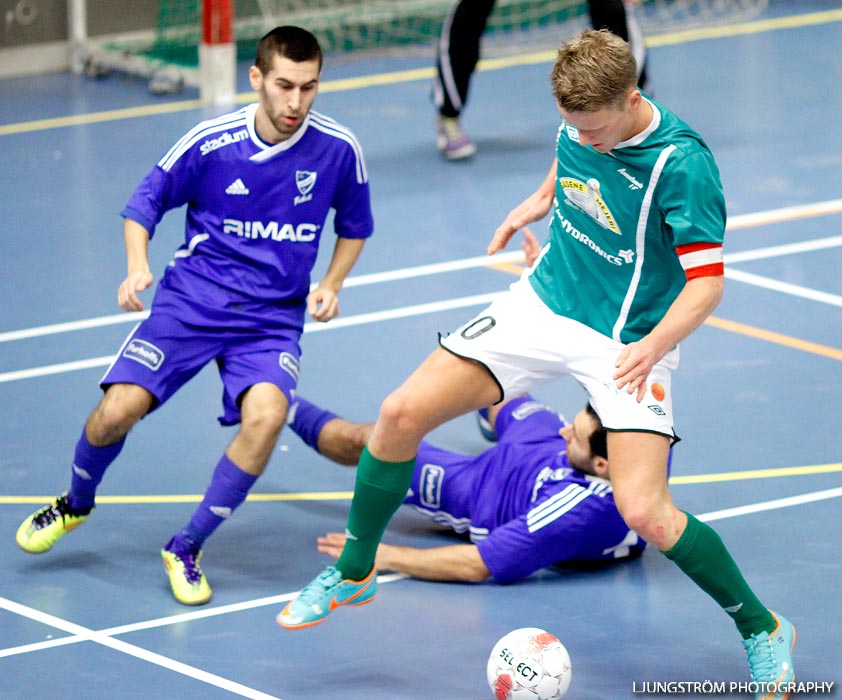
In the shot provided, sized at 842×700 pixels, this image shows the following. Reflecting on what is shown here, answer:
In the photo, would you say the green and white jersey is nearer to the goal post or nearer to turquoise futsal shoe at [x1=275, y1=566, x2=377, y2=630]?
turquoise futsal shoe at [x1=275, y1=566, x2=377, y2=630]

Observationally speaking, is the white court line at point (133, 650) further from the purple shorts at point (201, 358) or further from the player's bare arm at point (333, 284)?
the player's bare arm at point (333, 284)

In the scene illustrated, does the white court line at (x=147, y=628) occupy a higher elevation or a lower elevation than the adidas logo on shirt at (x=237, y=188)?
lower

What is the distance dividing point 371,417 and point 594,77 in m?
2.74

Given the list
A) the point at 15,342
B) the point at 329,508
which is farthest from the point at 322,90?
the point at 329,508

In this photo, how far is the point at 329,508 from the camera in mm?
6215

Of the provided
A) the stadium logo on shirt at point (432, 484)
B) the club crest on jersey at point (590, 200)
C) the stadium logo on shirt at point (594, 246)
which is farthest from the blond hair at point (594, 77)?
the stadium logo on shirt at point (432, 484)

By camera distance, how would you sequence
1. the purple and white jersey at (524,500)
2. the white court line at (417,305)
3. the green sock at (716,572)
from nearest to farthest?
the green sock at (716,572) < the purple and white jersey at (524,500) < the white court line at (417,305)

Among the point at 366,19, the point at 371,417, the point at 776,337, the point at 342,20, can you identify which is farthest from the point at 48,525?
the point at 366,19

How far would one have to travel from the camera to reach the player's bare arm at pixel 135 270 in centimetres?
541

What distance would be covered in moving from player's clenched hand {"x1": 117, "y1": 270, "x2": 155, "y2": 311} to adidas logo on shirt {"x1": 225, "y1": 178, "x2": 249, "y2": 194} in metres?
0.54

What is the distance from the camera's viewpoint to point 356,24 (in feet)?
48.1

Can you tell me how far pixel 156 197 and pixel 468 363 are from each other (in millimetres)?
1483

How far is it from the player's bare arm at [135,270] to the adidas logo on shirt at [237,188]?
353 millimetres

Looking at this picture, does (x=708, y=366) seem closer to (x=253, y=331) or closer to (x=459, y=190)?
(x=253, y=331)
